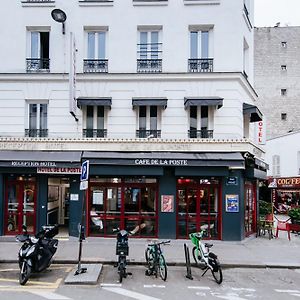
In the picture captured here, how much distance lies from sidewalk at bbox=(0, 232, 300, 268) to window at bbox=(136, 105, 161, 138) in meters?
4.14

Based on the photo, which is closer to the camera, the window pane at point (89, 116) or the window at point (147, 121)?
the window at point (147, 121)

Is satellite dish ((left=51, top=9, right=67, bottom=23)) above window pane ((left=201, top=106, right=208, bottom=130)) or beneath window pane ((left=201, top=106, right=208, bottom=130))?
above

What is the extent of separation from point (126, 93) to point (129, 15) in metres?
3.17

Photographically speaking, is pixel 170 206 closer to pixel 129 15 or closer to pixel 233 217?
pixel 233 217

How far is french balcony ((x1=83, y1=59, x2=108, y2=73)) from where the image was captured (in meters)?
14.5

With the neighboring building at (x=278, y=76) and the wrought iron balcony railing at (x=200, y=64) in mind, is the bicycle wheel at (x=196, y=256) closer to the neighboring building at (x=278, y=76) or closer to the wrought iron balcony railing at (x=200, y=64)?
the wrought iron balcony railing at (x=200, y=64)

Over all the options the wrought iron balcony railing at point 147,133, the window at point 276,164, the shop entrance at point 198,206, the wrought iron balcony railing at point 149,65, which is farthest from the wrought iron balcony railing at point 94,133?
the window at point 276,164

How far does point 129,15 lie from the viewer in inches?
573

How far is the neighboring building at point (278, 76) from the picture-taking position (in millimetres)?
36000

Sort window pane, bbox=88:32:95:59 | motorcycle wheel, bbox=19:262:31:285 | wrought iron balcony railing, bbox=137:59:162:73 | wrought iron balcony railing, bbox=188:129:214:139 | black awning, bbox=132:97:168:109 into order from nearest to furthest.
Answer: motorcycle wheel, bbox=19:262:31:285, black awning, bbox=132:97:168:109, wrought iron balcony railing, bbox=188:129:214:139, wrought iron balcony railing, bbox=137:59:162:73, window pane, bbox=88:32:95:59

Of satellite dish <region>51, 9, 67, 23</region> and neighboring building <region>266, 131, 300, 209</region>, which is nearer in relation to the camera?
satellite dish <region>51, 9, 67, 23</region>

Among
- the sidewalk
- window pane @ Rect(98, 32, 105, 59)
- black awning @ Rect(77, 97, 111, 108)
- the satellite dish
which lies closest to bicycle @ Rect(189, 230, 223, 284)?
the sidewalk

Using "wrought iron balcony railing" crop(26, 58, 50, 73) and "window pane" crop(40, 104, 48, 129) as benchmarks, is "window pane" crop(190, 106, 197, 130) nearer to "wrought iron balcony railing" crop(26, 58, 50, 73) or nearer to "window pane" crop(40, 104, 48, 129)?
"window pane" crop(40, 104, 48, 129)

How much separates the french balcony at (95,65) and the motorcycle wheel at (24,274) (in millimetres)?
8328
